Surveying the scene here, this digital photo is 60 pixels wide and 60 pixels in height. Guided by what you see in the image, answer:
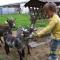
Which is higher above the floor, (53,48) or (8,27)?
(53,48)

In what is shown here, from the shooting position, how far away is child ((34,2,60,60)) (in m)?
4.95

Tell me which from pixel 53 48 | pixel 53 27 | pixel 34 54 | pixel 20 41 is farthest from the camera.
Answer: pixel 34 54

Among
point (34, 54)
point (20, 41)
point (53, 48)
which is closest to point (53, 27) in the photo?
point (53, 48)

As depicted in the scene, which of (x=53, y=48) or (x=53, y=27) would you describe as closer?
(x=53, y=27)

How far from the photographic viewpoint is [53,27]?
5.13 metres

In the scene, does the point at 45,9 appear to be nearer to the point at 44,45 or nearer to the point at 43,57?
the point at 43,57

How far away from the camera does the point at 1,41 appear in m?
10.1

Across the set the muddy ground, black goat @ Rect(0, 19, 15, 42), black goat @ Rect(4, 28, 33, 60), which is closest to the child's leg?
black goat @ Rect(4, 28, 33, 60)

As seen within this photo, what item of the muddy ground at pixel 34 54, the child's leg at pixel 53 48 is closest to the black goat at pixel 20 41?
the muddy ground at pixel 34 54

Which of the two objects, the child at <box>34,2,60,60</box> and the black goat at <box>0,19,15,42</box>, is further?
the black goat at <box>0,19,15,42</box>

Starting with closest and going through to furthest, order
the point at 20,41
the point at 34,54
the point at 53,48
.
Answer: the point at 53,48, the point at 20,41, the point at 34,54

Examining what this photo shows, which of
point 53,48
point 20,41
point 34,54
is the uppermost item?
point 53,48

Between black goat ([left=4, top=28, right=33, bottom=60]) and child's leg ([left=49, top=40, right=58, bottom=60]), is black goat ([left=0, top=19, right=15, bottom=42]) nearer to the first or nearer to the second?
black goat ([left=4, top=28, right=33, bottom=60])

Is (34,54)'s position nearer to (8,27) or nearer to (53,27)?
(8,27)
